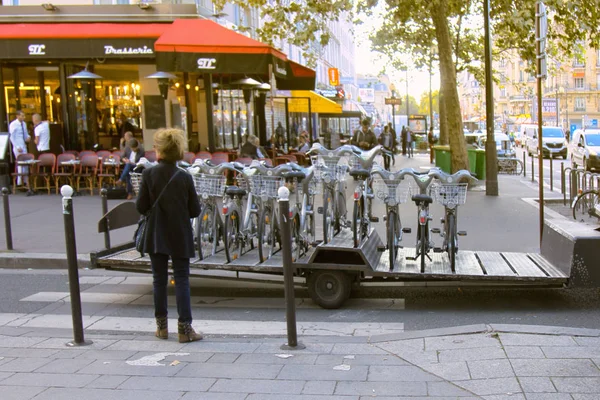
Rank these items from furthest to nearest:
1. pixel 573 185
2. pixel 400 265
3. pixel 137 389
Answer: pixel 573 185, pixel 400 265, pixel 137 389

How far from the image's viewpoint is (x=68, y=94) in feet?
59.7

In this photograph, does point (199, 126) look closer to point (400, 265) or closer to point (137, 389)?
point (400, 265)

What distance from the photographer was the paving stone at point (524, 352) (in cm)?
498

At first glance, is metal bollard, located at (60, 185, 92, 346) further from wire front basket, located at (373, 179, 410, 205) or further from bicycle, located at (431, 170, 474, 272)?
bicycle, located at (431, 170, 474, 272)

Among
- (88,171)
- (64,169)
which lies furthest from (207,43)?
(64,169)

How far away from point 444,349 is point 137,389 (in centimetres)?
227

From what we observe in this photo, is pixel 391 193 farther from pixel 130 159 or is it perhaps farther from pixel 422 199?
pixel 130 159

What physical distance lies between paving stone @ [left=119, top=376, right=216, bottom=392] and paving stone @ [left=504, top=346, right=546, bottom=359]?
83.6 inches

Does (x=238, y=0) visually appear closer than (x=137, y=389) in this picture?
No

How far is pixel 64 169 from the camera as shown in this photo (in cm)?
1634

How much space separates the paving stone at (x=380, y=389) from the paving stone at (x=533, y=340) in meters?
1.11

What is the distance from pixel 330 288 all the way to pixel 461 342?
210 centimetres

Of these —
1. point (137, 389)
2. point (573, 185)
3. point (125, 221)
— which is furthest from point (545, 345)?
point (573, 185)

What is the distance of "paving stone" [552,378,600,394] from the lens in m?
4.31
